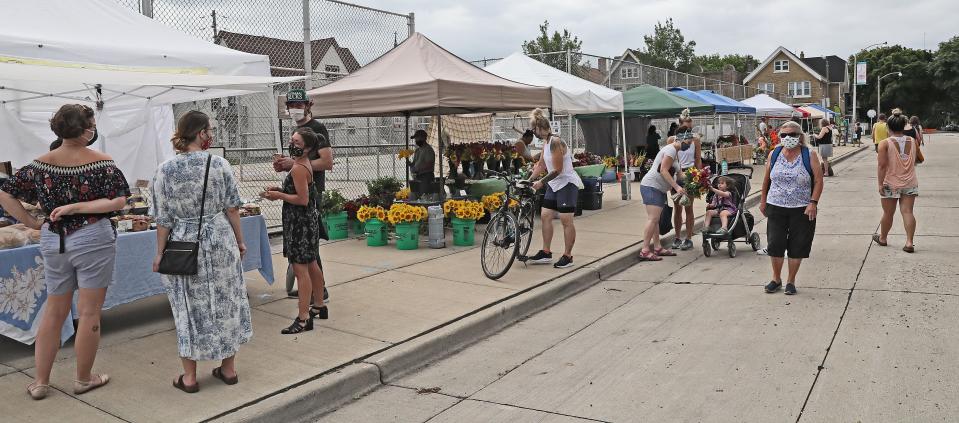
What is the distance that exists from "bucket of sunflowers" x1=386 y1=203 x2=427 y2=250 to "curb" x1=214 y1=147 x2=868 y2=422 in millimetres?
2409

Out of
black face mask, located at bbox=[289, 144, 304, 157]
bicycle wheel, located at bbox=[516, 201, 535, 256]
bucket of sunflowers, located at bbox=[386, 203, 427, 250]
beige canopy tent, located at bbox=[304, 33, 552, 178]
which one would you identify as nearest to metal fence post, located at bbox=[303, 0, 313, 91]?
beige canopy tent, located at bbox=[304, 33, 552, 178]

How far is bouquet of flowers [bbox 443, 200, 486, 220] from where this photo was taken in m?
9.86

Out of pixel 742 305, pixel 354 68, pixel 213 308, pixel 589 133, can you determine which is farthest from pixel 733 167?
pixel 213 308

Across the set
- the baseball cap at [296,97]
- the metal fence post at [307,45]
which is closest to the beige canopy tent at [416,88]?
the metal fence post at [307,45]

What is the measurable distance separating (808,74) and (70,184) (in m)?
87.9

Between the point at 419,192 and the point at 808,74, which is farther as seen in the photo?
the point at 808,74

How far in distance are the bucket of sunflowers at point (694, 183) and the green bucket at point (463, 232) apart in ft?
9.11

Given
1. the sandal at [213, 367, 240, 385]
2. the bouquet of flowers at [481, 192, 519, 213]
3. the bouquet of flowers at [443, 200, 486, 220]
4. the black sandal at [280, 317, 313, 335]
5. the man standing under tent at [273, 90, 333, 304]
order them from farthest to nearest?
the bouquet of flowers at [481, 192, 519, 213], the bouquet of flowers at [443, 200, 486, 220], the man standing under tent at [273, 90, 333, 304], the black sandal at [280, 317, 313, 335], the sandal at [213, 367, 240, 385]

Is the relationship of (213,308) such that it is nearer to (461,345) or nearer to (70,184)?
(70,184)

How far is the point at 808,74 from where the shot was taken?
81625 mm

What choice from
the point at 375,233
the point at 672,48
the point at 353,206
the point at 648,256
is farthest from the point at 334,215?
the point at 672,48

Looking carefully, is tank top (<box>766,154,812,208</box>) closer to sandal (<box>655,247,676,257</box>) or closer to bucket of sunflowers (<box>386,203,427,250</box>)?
sandal (<box>655,247,676,257</box>)

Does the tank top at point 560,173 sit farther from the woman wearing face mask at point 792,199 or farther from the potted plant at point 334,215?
the potted plant at point 334,215

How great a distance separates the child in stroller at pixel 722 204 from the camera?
30.3 feet
